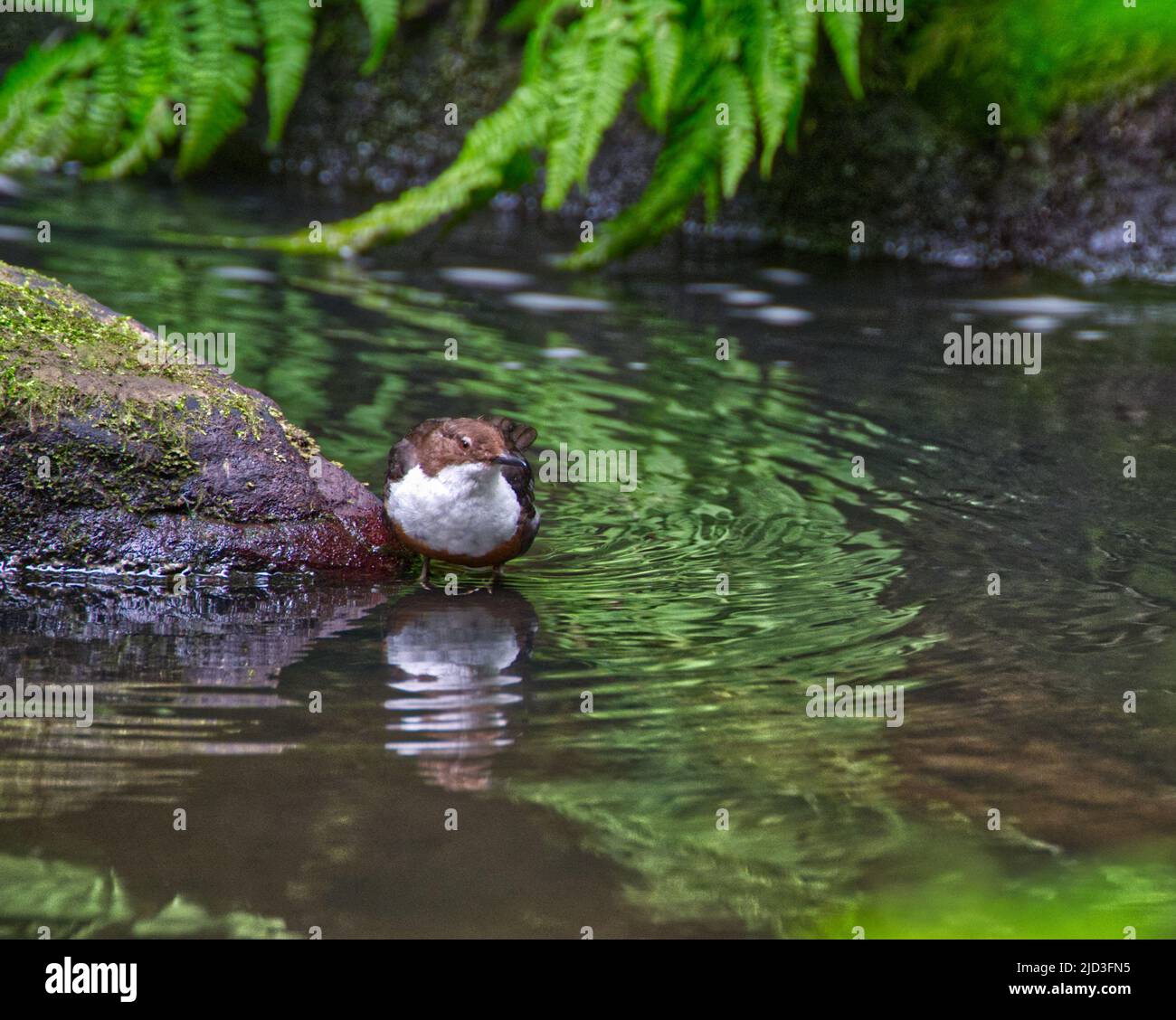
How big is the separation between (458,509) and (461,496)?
0.04m

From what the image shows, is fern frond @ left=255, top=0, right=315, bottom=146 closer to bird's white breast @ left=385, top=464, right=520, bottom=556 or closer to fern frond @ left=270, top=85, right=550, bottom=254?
fern frond @ left=270, top=85, right=550, bottom=254

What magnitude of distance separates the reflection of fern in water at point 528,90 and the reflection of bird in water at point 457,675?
357 centimetres

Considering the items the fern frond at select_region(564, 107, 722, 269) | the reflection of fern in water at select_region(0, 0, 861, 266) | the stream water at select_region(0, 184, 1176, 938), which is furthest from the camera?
the fern frond at select_region(564, 107, 722, 269)

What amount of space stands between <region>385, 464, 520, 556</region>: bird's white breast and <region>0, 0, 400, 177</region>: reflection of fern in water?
448 cm

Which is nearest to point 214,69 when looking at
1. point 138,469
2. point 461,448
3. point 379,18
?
point 379,18

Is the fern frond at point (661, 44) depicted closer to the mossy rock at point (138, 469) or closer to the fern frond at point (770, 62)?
the fern frond at point (770, 62)

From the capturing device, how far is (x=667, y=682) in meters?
3.59

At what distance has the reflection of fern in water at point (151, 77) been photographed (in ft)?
26.8

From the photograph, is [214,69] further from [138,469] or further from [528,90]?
[138,469]

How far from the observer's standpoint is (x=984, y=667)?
3.71 meters

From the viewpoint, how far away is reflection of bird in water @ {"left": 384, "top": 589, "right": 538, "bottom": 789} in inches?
123

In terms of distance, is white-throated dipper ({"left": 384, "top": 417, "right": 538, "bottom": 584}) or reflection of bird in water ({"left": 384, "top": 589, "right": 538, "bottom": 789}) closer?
reflection of bird in water ({"left": 384, "top": 589, "right": 538, "bottom": 789})

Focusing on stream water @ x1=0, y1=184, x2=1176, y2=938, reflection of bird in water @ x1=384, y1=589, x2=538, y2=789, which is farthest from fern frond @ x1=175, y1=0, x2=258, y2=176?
reflection of bird in water @ x1=384, y1=589, x2=538, y2=789
